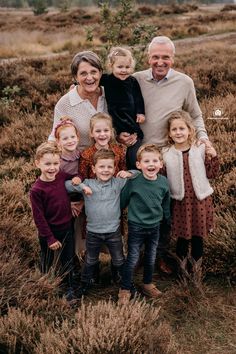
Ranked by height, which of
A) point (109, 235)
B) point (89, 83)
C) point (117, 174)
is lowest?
point (109, 235)

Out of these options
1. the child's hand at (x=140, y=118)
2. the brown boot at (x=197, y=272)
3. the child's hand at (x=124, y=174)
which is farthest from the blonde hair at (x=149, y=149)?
the brown boot at (x=197, y=272)

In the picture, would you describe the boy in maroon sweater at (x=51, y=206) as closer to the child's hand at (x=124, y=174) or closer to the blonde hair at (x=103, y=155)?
the blonde hair at (x=103, y=155)

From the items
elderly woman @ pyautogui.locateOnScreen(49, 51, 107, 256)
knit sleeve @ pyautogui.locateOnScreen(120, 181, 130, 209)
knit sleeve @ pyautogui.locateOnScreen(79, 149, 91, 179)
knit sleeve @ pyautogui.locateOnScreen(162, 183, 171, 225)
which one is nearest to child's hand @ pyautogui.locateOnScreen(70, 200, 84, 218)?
elderly woman @ pyautogui.locateOnScreen(49, 51, 107, 256)

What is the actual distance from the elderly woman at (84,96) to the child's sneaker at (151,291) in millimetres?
1343

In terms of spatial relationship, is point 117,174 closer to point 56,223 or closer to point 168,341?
point 56,223

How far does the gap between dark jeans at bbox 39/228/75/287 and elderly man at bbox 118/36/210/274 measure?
83 centimetres

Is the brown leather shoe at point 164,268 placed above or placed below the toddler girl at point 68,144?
below

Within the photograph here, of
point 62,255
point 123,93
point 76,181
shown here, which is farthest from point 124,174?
point 62,255

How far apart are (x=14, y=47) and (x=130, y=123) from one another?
19.3 meters

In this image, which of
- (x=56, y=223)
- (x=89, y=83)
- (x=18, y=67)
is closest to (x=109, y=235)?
(x=56, y=223)

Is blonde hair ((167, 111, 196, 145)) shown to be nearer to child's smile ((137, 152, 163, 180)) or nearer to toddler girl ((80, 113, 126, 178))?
child's smile ((137, 152, 163, 180))

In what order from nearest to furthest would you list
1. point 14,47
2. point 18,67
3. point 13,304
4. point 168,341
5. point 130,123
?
1. point 168,341
2. point 13,304
3. point 130,123
4. point 18,67
5. point 14,47

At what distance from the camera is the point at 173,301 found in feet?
12.8

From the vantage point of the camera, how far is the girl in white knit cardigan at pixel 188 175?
3840 mm
